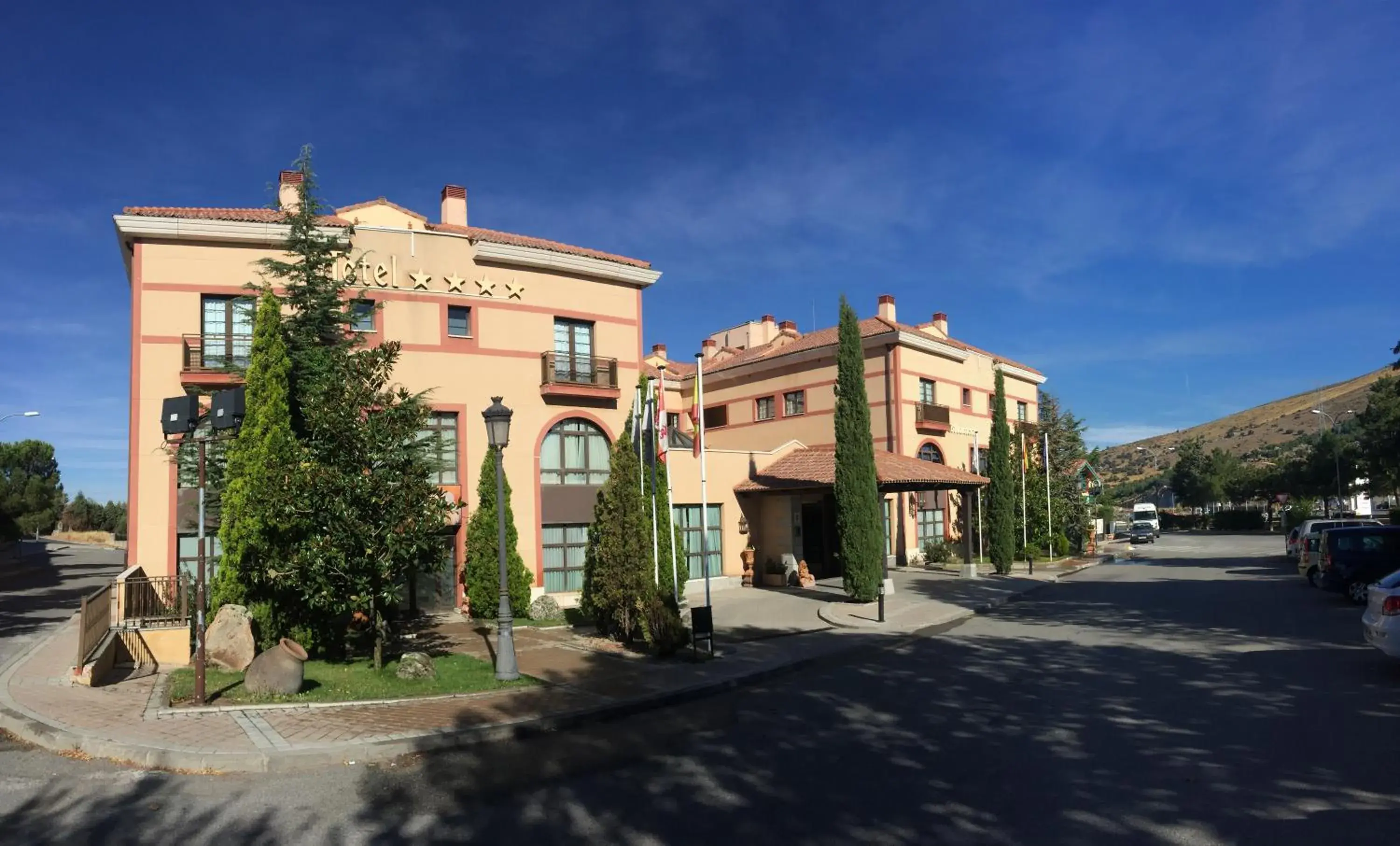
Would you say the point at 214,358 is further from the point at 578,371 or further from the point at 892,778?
the point at 892,778

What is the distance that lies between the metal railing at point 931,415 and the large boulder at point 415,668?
23008 millimetres

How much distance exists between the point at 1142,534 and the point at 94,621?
54397mm

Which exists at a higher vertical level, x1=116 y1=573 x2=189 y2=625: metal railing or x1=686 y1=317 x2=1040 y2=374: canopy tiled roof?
x1=686 y1=317 x2=1040 y2=374: canopy tiled roof

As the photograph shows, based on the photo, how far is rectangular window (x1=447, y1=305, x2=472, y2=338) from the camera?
20828 mm

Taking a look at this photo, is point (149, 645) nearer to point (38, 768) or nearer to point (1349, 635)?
point (38, 768)

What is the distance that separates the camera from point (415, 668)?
11.4m

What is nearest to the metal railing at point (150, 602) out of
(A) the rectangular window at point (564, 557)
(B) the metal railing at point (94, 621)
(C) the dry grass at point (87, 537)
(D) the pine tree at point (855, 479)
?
(B) the metal railing at point (94, 621)

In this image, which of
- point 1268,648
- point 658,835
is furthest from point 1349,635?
point 658,835

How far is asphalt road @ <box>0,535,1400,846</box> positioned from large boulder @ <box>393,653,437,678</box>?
3557 mm

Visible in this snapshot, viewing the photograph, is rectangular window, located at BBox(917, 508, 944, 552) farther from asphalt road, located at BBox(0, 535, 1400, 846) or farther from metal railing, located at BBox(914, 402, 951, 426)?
asphalt road, located at BBox(0, 535, 1400, 846)

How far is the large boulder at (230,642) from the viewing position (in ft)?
38.7

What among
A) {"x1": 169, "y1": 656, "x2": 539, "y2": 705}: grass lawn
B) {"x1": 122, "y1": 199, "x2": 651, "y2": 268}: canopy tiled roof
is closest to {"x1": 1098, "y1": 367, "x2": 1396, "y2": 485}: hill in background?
{"x1": 122, "y1": 199, "x2": 651, "y2": 268}: canopy tiled roof

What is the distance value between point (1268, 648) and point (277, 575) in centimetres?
1432

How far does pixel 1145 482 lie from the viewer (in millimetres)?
113188
